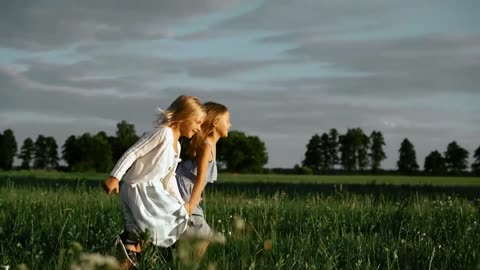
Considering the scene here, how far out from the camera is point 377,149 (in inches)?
4660

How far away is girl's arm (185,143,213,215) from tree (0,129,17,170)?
10129 cm

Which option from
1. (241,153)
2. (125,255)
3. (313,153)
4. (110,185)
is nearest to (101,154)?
(241,153)

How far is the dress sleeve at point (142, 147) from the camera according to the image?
18.4 feet

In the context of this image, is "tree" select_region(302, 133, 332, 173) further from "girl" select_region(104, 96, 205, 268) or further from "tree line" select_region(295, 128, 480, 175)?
"girl" select_region(104, 96, 205, 268)

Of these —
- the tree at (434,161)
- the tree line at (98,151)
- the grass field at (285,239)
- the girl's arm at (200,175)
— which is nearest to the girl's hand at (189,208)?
the girl's arm at (200,175)

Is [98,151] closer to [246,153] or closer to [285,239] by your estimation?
[246,153]

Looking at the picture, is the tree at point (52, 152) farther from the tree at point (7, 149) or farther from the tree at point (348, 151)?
the tree at point (348, 151)

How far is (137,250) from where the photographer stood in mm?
5758

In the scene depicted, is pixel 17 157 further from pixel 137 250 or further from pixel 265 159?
pixel 137 250

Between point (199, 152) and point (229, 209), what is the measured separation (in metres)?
3.20

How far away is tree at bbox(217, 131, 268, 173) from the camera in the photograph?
103m

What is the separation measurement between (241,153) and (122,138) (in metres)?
18.0

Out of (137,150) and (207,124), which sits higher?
(207,124)

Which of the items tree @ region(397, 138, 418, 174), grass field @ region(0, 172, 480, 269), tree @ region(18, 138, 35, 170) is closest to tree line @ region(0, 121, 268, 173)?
tree @ region(18, 138, 35, 170)
